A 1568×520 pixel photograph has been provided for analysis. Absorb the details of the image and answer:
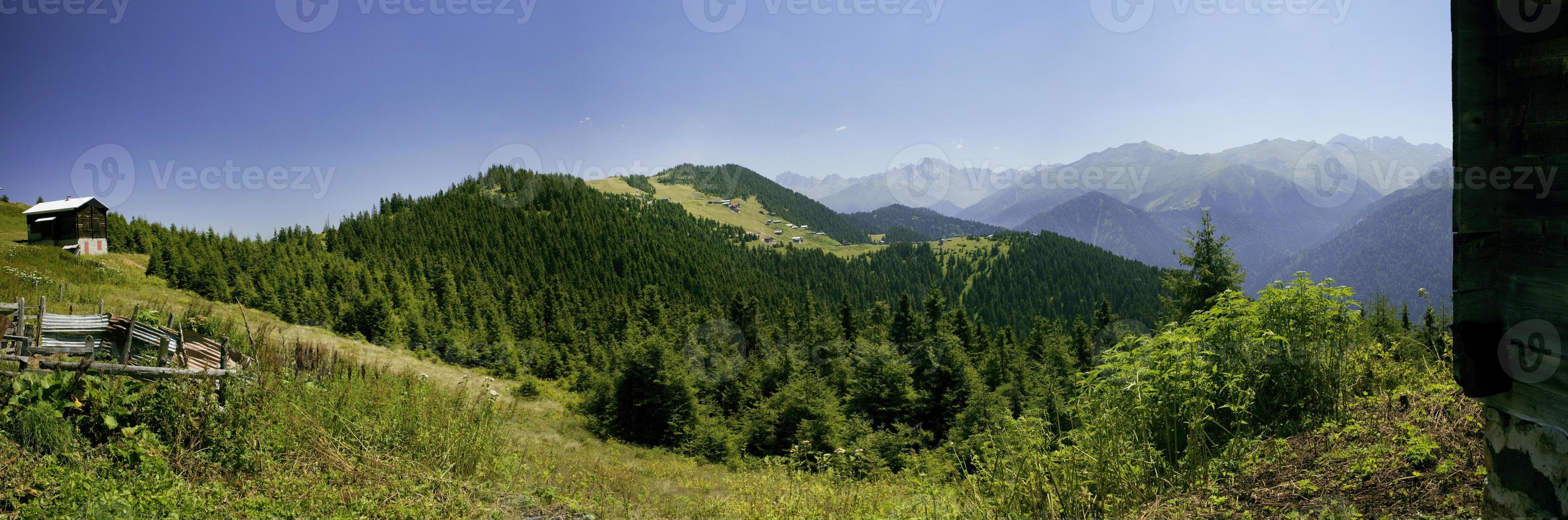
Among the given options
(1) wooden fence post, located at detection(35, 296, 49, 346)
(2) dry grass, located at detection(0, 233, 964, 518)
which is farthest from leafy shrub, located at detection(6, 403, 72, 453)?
(1) wooden fence post, located at detection(35, 296, 49, 346)

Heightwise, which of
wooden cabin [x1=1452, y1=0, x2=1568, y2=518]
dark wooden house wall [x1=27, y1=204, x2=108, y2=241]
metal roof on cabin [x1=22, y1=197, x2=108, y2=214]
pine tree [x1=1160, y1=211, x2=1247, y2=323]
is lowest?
pine tree [x1=1160, y1=211, x2=1247, y2=323]

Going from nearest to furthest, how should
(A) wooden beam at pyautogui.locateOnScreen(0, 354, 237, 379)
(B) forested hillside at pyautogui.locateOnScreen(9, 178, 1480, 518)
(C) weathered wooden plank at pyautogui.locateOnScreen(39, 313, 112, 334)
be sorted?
(B) forested hillside at pyautogui.locateOnScreen(9, 178, 1480, 518) → (A) wooden beam at pyautogui.locateOnScreen(0, 354, 237, 379) → (C) weathered wooden plank at pyautogui.locateOnScreen(39, 313, 112, 334)

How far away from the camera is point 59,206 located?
3459 centimetres

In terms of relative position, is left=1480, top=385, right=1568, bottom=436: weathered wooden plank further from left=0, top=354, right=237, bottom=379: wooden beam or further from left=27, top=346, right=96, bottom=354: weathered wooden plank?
left=27, top=346, right=96, bottom=354: weathered wooden plank

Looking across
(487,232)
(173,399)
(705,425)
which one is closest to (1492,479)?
(173,399)

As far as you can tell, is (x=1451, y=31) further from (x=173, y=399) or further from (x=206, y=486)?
(x=173, y=399)

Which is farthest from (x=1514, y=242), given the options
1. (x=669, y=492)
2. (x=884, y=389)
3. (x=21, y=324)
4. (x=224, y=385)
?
Result: (x=884, y=389)

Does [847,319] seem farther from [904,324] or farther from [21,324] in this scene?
[21,324]

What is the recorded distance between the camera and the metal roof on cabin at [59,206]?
113 ft

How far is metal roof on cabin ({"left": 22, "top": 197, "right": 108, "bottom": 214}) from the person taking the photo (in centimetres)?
3434

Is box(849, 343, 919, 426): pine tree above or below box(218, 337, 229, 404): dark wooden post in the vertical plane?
below

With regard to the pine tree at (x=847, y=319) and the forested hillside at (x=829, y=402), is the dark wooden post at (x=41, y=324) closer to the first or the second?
the forested hillside at (x=829, y=402)

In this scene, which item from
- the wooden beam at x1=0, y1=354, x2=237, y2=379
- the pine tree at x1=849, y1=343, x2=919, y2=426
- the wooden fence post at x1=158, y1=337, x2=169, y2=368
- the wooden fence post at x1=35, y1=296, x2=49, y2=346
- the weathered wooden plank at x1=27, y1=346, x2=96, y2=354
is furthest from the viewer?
the pine tree at x1=849, y1=343, x2=919, y2=426

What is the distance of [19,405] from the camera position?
5.10 meters
